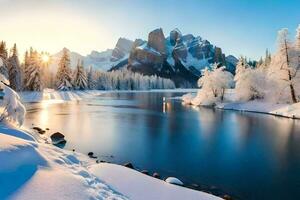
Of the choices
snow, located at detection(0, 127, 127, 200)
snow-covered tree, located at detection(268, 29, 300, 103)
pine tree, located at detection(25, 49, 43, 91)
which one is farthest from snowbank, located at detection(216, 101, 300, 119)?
pine tree, located at detection(25, 49, 43, 91)

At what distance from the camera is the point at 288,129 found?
39188 mm

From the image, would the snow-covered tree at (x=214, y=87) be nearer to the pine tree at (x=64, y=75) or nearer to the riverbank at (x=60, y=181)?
the pine tree at (x=64, y=75)

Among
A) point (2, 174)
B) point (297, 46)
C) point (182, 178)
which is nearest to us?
point (2, 174)

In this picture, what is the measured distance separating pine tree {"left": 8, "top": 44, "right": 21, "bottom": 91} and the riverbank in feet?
244

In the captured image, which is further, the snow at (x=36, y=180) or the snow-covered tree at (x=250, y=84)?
the snow-covered tree at (x=250, y=84)

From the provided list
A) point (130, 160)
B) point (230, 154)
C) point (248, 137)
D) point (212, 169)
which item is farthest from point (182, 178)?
point (248, 137)

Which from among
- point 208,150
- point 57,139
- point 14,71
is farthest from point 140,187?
point 14,71

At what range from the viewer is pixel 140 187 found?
14.0 m

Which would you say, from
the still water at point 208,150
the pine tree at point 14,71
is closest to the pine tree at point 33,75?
the pine tree at point 14,71

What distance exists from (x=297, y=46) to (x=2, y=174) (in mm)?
60647

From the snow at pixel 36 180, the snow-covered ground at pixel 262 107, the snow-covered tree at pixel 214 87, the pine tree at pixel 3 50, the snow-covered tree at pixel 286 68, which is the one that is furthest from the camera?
the pine tree at pixel 3 50

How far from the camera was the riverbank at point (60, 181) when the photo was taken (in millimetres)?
9523

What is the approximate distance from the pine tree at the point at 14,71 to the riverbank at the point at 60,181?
74407 mm

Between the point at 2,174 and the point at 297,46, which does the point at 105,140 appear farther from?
the point at 297,46
